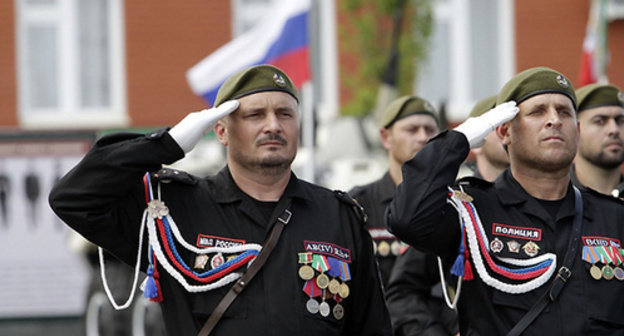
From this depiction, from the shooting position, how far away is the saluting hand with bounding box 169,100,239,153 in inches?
142

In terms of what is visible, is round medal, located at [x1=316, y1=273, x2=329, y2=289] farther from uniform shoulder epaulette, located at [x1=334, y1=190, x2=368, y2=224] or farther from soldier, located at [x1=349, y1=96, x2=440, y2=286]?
soldier, located at [x1=349, y1=96, x2=440, y2=286]

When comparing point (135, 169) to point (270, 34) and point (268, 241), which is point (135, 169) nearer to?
point (268, 241)

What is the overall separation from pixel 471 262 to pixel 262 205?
0.77 m

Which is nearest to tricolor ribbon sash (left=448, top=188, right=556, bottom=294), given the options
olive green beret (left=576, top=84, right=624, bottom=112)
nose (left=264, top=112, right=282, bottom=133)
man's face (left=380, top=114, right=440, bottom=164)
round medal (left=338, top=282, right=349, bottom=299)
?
round medal (left=338, top=282, right=349, bottom=299)

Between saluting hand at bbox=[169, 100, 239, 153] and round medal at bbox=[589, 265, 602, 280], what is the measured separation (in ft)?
4.50

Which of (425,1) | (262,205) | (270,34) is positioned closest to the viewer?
(262,205)

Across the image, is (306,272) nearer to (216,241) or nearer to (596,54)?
(216,241)

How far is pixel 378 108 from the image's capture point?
11688 mm

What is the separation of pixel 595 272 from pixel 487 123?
2.10ft

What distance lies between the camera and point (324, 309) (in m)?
3.62

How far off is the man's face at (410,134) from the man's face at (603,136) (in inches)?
→ 38.4

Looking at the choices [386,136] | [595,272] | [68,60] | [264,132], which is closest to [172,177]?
[264,132]

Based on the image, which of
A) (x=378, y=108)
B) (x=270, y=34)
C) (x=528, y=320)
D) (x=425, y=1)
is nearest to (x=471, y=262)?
(x=528, y=320)

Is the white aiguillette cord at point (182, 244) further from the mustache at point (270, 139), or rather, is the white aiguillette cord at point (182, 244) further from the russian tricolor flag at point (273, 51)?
the russian tricolor flag at point (273, 51)
